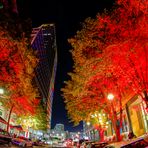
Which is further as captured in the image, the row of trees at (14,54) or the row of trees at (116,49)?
the row of trees at (14,54)

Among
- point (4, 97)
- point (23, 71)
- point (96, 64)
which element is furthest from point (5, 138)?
point (4, 97)

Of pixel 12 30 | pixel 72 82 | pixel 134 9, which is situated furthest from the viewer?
pixel 72 82

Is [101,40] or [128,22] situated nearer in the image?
[128,22]

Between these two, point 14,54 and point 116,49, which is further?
point 14,54

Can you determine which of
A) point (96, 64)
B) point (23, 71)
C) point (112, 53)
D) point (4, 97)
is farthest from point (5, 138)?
point (4, 97)

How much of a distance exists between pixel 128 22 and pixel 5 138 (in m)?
14.4

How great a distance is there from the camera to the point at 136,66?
57.1 ft

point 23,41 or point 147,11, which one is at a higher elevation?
point 23,41

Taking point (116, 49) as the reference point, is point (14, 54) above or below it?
above

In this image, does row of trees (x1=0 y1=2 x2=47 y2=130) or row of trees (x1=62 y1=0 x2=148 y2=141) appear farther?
row of trees (x1=0 y1=2 x2=47 y2=130)

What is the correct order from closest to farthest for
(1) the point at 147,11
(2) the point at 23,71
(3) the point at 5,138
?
(1) the point at 147,11, (3) the point at 5,138, (2) the point at 23,71

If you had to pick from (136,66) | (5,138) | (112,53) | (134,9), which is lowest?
(5,138)

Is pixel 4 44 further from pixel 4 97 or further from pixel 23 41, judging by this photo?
pixel 4 97

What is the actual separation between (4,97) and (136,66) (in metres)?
22.4
